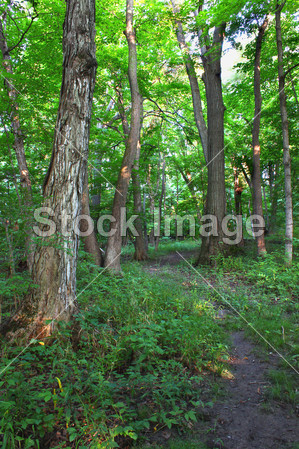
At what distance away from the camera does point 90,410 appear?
210cm

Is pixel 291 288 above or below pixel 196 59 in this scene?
below

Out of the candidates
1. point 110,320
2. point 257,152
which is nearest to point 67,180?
point 110,320

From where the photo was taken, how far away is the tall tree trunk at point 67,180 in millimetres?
3447

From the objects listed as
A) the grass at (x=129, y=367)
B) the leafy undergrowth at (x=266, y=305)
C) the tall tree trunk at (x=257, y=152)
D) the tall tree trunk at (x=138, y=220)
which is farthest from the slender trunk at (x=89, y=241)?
the tall tree trunk at (x=257, y=152)

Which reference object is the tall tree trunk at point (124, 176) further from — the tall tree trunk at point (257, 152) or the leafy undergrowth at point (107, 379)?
the tall tree trunk at point (257, 152)

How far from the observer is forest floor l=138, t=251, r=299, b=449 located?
2.08 m

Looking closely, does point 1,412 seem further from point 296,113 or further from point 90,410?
point 296,113

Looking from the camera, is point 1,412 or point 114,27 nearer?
point 1,412

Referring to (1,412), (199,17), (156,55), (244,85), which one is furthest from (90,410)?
(156,55)

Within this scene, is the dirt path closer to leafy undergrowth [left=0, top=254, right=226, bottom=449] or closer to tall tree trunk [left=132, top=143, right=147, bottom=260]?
leafy undergrowth [left=0, top=254, right=226, bottom=449]

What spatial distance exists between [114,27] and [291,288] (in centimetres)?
1013

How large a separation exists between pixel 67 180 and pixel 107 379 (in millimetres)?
2446

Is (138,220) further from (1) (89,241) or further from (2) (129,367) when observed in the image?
(2) (129,367)

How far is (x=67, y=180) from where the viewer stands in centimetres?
360
